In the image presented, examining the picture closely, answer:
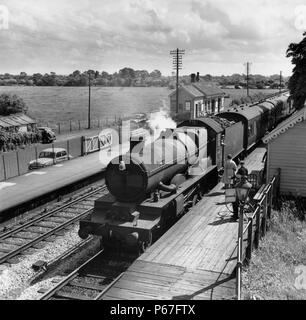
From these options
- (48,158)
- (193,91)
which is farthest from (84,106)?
(48,158)

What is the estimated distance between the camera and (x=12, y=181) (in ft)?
70.6

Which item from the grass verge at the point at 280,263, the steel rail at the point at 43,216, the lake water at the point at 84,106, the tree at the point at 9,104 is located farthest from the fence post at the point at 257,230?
the lake water at the point at 84,106

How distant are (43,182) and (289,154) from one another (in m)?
12.5

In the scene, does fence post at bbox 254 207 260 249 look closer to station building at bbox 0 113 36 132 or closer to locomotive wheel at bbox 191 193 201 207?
locomotive wheel at bbox 191 193 201 207

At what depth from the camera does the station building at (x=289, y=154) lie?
17391 mm

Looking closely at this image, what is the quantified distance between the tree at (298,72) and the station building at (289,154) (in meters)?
3.45

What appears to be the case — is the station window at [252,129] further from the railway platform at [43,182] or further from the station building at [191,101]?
the station building at [191,101]

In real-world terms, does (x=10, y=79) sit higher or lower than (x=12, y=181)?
higher

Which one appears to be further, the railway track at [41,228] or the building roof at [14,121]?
the building roof at [14,121]

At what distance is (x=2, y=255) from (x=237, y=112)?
16.0m

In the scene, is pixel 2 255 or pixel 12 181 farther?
pixel 12 181

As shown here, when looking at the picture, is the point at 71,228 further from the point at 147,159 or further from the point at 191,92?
the point at 191,92

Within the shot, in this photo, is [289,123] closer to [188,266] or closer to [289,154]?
[289,154]

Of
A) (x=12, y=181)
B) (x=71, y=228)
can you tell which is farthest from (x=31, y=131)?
(x=71, y=228)
